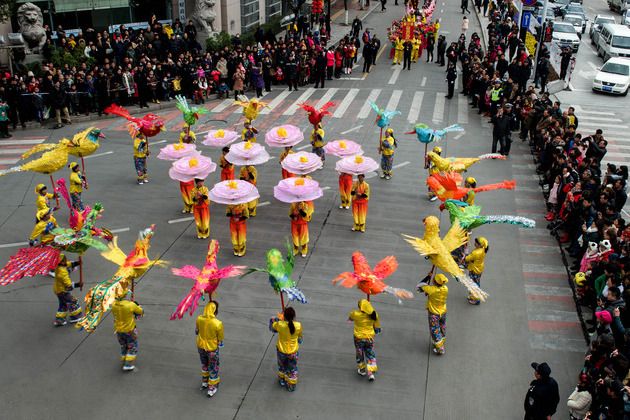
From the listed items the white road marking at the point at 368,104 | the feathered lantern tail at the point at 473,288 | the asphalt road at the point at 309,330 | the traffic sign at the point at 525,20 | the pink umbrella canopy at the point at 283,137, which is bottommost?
the asphalt road at the point at 309,330

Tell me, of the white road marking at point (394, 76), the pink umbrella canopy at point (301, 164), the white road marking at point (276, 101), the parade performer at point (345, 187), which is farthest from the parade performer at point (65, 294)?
the white road marking at point (394, 76)

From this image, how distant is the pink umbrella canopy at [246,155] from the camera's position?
14.5 meters

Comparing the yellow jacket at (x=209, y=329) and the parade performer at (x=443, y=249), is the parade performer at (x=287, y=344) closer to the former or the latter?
the yellow jacket at (x=209, y=329)

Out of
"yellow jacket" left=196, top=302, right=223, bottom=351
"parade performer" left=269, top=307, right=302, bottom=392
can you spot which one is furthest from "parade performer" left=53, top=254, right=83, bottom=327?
"parade performer" left=269, top=307, right=302, bottom=392

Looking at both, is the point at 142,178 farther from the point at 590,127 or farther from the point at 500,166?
the point at 590,127

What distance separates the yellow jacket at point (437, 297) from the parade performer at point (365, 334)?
3.38 feet

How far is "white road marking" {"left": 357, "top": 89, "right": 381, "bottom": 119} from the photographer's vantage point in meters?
24.4

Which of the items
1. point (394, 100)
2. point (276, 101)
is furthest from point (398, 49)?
point (276, 101)

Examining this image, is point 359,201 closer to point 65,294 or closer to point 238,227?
point 238,227

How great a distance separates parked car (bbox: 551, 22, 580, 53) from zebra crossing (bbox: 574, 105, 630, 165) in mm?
9879

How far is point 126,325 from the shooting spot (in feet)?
32.6

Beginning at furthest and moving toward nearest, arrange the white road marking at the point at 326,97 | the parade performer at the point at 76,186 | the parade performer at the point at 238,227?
the white road marking at the point at 326,97 → the parade performer at the point at 76,186 → the parade performer at the point at 238,227

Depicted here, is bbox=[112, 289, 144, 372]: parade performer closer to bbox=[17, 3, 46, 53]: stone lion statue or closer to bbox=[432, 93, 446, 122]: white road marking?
bbox=[432, 93, 446, 122]: white road marking

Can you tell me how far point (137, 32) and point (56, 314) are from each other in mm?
18792
